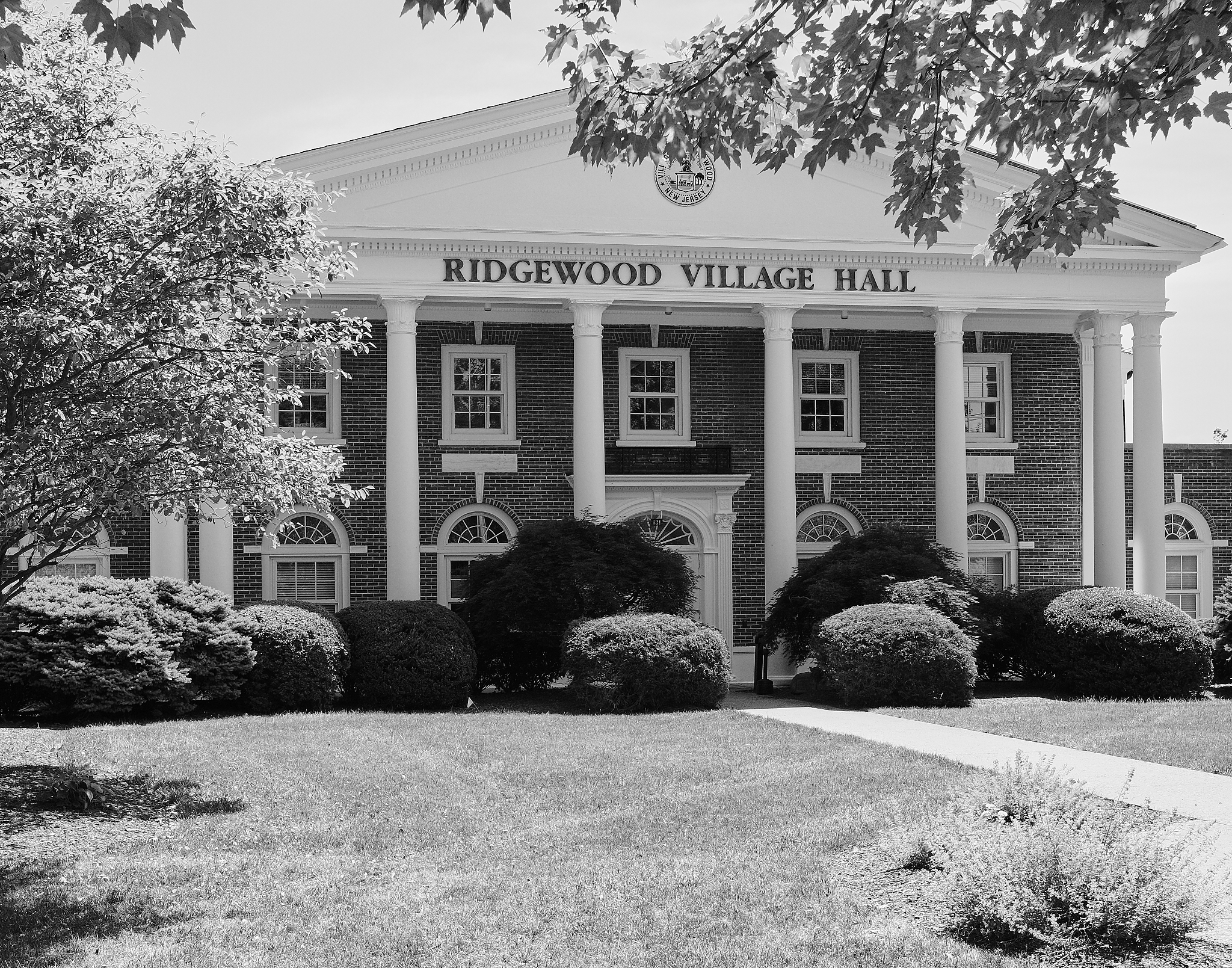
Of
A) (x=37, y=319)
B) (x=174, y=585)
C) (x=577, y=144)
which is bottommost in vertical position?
(x=174, y=585)

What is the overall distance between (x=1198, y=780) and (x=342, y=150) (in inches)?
636

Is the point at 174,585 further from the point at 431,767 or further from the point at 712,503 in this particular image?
the point at 712,503

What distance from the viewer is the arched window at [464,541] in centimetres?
2486

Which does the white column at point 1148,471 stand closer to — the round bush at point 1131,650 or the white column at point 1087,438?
the white column at point 1087,438

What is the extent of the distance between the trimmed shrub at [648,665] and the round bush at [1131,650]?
5486 mm

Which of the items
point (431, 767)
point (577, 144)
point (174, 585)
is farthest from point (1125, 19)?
point (174, 585)

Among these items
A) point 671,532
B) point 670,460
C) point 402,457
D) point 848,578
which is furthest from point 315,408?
point 848,578

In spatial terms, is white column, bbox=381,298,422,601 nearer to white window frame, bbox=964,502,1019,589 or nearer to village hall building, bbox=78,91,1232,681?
village hall building, bbox=78,91,1232,681

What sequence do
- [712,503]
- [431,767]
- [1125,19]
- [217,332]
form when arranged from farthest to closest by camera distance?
[712,503] → [431,767] → [217,332] → [1125,19]

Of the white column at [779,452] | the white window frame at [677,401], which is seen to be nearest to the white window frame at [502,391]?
the white window frame at [677,401]

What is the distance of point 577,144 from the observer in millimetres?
8555

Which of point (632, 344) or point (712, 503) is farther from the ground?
point (632, 344)

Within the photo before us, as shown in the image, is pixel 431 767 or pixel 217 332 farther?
pixel 431 767

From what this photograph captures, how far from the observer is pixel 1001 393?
2684 cm
